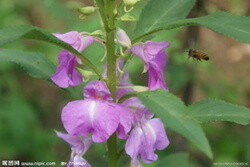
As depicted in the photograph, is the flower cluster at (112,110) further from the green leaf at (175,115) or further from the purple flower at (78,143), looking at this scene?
the green leaf at (175,115)

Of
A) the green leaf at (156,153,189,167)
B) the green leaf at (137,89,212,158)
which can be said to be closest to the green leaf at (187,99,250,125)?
the green leaf at (137,89,212,158)

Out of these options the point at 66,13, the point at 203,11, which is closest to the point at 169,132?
the point at 203,11

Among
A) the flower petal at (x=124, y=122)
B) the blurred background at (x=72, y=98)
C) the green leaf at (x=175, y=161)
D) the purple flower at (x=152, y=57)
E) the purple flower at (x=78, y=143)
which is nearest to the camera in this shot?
the flower petal at (x=124, y=122)

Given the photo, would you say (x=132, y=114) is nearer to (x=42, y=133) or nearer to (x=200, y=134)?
(x=200, y=134)

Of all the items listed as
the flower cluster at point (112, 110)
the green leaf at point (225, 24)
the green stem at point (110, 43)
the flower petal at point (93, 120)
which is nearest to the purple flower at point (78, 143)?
the flower cluster at point (112, 110)

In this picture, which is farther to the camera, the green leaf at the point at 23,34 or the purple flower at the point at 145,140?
the purple flower at the point at 145,140

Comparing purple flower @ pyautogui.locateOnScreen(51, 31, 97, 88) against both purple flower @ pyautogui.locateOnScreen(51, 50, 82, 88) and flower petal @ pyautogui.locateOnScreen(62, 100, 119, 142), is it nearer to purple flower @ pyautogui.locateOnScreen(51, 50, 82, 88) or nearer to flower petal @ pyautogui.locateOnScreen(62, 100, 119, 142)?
purple flower @ pyautogui.locateOnScreen(51, 50, 82, 88)

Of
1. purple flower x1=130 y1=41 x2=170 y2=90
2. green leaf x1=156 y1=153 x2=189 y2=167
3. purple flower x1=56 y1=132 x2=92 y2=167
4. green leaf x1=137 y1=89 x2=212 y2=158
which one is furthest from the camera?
green leaf x1=156 y1=153 x2=189 y2=167
